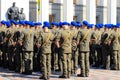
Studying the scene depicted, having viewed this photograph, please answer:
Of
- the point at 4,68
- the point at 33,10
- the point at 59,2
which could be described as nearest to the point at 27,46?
the point at 4,68

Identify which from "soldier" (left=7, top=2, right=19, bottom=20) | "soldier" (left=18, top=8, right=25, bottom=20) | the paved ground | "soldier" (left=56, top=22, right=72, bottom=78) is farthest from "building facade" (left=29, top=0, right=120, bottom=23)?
"soldier" (left=56, top=22, right=72, bottom=78)

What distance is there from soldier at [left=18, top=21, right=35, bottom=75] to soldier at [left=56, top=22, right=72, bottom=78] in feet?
3.70

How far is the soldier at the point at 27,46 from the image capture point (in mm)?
14023

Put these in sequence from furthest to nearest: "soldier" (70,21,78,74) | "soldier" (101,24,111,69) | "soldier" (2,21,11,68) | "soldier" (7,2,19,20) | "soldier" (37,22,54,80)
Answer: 1. "soldier" (7,2,19,20)
2. "soldier" (101,24,111,69)
3. "soldier" (2,21,11,68)
4. "soldier" (70,21,78,74)
5. "soldier" (37,22,54,80)

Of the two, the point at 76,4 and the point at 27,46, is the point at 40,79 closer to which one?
the point at 27,46

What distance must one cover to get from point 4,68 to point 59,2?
2144cm

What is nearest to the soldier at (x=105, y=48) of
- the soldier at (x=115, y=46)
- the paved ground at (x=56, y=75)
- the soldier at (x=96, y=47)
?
the soldier at (x=115, y=46)

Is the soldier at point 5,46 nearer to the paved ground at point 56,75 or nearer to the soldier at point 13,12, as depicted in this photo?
the paved ground at point 56,75

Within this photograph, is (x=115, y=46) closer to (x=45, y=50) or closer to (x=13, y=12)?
(x=45, y=50)

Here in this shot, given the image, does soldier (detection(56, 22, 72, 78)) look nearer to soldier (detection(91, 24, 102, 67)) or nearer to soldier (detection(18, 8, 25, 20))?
soldier (detection(91, 24, 102, 67))

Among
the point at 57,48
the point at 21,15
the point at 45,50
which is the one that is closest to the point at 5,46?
the point at 57,48

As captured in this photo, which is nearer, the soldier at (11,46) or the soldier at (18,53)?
the soldier at (18,53)

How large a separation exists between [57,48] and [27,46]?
1207 millimetres

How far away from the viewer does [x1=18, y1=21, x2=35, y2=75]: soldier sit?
14.0 m
